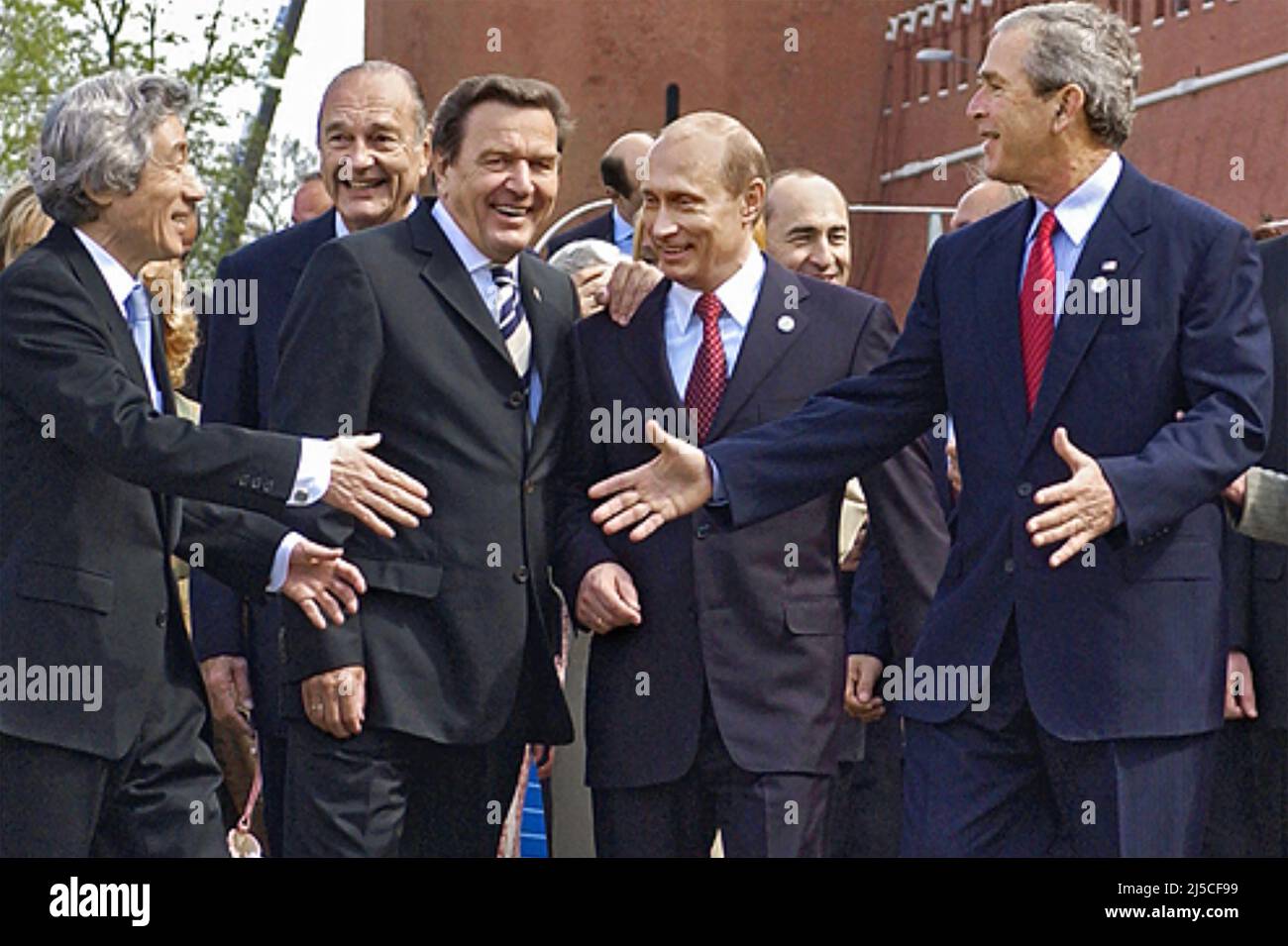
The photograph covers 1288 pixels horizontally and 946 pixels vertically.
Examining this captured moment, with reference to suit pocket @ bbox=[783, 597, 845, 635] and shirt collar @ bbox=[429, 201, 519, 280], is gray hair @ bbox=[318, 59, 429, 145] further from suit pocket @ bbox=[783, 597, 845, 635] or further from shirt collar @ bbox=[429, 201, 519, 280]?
suit pocket @ bbox=[783, 597, 845, 635]

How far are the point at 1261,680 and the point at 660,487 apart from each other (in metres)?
Result: 1.38

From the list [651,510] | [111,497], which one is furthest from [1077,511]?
[111,497]

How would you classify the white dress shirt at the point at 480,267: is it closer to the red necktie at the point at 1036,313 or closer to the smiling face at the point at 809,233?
the red necktie at the point at 1036,313

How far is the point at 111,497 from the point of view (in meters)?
5.11

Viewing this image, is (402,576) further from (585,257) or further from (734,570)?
(585,257)

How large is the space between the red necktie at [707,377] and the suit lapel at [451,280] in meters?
0.45

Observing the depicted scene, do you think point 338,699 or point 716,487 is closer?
point 338,699

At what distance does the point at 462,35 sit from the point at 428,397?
105 feet

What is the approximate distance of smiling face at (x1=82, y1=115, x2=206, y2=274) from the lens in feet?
17.1

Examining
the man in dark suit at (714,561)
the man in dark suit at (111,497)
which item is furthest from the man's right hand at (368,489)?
the man in dark suit at (714,561)

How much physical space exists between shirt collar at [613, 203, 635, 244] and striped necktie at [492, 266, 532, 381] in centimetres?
265

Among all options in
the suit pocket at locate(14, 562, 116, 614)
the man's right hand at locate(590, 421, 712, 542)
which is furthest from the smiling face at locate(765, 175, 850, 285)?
the suit pocket at locate(14, 562, 116, 614)

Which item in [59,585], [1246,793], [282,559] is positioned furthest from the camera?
[1246,793]

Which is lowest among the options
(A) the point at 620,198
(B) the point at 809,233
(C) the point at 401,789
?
(C) the point at 401,789
